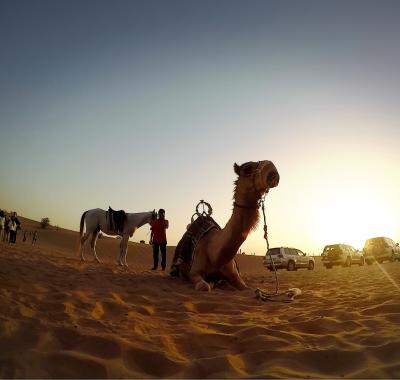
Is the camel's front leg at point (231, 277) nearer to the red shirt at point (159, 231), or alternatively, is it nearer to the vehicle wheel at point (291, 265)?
the red shirt at point (159, 231)

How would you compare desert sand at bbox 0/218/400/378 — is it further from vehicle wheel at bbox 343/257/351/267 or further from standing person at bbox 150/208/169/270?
vehicle wheel at bbox 343/257/351/267

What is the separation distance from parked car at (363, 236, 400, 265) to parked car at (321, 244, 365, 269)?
1.62 meters

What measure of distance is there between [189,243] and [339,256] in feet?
80.5

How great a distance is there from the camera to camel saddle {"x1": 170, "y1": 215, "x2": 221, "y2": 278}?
28.2 feet

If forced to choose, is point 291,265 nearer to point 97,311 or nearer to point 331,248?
point 331,248

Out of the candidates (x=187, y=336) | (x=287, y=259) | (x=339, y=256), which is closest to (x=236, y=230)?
(x=187, y=336)

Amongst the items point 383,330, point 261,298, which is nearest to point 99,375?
point 383,330

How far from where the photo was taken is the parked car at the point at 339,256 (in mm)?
30172

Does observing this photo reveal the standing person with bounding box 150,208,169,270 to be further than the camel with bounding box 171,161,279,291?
Yes

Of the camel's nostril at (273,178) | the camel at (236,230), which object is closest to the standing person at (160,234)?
the camel at (236,230)

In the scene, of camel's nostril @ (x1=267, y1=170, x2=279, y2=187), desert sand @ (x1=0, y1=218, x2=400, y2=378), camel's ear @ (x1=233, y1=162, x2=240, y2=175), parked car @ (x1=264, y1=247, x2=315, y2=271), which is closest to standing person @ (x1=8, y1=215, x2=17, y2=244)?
parked car @ (x1=264, y1=247, x2=315, y2=271)

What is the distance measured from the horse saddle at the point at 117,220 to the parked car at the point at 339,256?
19.7 metres

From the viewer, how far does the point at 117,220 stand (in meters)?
16.1

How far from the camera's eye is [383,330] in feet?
12.6
